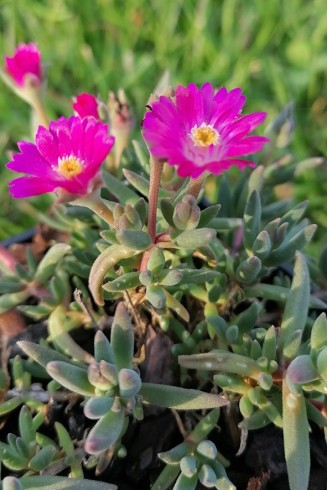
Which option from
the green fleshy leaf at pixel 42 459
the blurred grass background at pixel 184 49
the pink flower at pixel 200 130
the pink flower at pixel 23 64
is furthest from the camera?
the blurred grass background at pixel 184 49

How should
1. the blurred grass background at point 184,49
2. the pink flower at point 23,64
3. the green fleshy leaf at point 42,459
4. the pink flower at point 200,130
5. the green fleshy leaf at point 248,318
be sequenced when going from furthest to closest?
the blurred grass background at point 184,49
the pink flower at point 23,64
the green fleshy leaf at point 248,318
the green fleshy leaf at point 42,459
the pink flower at point 200,130

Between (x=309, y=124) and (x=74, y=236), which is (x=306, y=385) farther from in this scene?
(x=309, y=124)

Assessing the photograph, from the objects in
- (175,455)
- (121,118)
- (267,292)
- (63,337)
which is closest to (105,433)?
(175,455)

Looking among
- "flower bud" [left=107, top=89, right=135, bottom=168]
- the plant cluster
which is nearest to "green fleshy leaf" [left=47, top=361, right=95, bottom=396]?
the plant cluster

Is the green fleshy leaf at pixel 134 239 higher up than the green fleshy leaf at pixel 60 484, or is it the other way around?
the green fleshy leaf at pixel 134 239

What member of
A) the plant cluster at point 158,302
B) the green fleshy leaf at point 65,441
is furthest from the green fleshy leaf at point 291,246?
the green fleshy leaf at point 65,441

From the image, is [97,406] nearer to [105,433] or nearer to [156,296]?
[105,433]

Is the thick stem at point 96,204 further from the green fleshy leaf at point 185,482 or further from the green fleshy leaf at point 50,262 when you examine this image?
the green fleshy leaf at point 185,482

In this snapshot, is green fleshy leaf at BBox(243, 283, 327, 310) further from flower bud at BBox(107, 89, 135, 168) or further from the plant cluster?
flower bud at BBox(107, 89, 135, 168)
